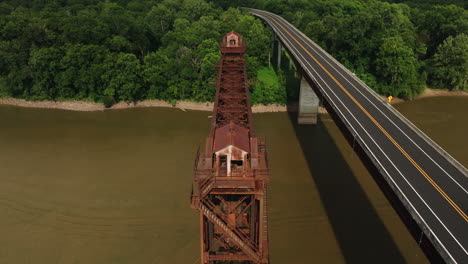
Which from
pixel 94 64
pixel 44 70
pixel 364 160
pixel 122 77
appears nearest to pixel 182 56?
Answer: pixel 122 77

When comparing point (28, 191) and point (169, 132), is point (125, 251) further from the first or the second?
point (169, 132)

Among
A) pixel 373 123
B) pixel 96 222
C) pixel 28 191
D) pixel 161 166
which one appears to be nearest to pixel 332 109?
pixel 373 123

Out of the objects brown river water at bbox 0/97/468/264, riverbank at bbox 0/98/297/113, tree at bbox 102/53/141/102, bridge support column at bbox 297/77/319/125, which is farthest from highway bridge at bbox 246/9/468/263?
tree at bbox 102/53/141/102

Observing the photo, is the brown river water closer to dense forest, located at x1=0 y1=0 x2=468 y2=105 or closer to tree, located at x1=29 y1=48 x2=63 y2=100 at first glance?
tree, located at x1=29 y1=48 x2=63 y2=100

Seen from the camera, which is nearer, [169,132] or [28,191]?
[28,191]

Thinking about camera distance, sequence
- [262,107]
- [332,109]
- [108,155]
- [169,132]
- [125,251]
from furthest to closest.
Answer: [262,107] < [169,132] < [108,155] < [332,109] < [125,251]

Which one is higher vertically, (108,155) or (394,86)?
(394,86)
